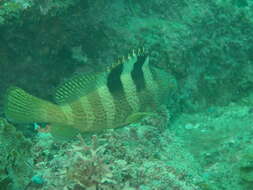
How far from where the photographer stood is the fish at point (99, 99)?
392cm

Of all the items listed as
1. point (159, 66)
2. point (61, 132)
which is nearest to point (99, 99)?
point (61, 132)

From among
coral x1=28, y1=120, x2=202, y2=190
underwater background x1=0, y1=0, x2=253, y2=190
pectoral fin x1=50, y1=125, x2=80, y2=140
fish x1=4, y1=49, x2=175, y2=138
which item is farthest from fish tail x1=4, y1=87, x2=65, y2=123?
coral x1=28, y1=120, x2=202, y2=190

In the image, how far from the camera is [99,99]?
13.1 feet

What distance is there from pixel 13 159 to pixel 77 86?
3.88 ft

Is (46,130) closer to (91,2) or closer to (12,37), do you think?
(12,37)

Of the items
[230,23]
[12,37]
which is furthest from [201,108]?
[12,37]

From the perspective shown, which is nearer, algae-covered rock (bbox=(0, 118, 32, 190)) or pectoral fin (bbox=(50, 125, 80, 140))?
algae-covered rock (bbox=(0, 118, 32, 190))

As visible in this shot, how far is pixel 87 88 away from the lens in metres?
3.96

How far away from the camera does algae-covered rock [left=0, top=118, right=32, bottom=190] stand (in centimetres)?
372

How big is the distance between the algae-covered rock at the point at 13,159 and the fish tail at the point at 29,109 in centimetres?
21

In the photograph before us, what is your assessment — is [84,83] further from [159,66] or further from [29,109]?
[159,66]

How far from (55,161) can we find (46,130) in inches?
56.2

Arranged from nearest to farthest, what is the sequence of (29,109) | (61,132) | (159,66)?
(61,132)
(29,109)
(159,66)

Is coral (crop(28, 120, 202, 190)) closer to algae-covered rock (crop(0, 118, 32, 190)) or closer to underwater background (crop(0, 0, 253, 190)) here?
underwater background (crop(0, 0, 253, 190))
